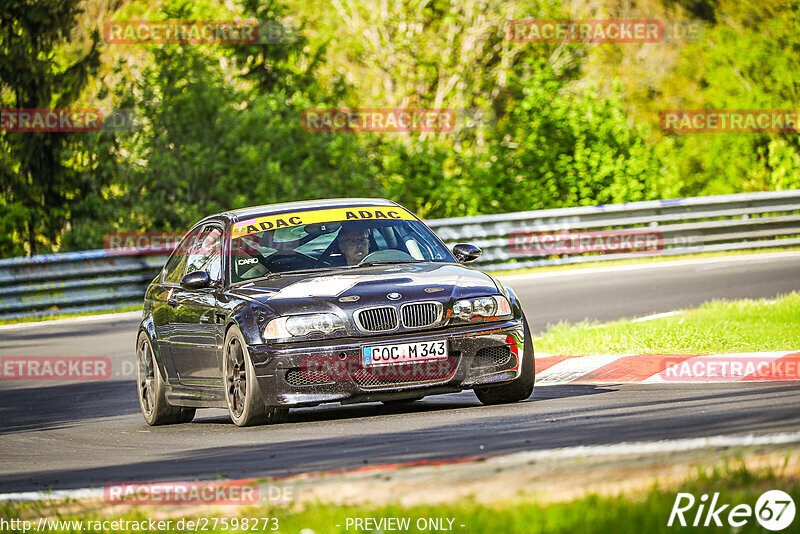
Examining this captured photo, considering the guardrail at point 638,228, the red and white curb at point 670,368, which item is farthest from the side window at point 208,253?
A: the guardrail at point 638,228

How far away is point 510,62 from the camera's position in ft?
128

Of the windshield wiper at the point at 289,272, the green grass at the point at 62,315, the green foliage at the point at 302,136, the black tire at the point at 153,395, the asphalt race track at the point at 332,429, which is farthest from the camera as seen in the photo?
the green foliage at the point at 302,136

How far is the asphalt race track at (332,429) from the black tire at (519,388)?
12 centimetres

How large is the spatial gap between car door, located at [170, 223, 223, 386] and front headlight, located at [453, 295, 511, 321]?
1.71 metres

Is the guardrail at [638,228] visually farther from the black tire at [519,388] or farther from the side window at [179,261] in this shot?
the black tire at [519,388]

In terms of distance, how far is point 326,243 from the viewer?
402 inches

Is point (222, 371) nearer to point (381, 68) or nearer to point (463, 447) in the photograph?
point (463, 447)

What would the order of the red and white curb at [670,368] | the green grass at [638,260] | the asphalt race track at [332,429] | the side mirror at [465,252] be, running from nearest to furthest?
the asphalt race track at [332,429], the red and white curb at [670,368], the side mirror at [465,252], the green grass at [638,260]

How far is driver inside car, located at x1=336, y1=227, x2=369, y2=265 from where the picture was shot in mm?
10117

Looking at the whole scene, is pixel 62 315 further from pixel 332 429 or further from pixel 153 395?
pixel 332 429

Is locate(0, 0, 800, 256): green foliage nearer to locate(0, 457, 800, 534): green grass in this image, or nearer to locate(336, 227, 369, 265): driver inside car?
locate(336, 227, 369, 265): driver inside car

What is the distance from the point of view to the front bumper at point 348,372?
8938mm

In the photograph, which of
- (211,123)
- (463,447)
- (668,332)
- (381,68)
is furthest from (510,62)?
(463,447)

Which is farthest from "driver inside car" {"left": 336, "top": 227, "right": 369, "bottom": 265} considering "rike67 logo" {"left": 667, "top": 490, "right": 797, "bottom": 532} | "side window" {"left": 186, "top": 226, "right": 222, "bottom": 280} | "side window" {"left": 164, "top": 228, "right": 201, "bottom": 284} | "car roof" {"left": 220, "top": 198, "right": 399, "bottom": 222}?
"rike67 logo" {"left": 667, "top": 490, "right": 797, "bottom": 532}
